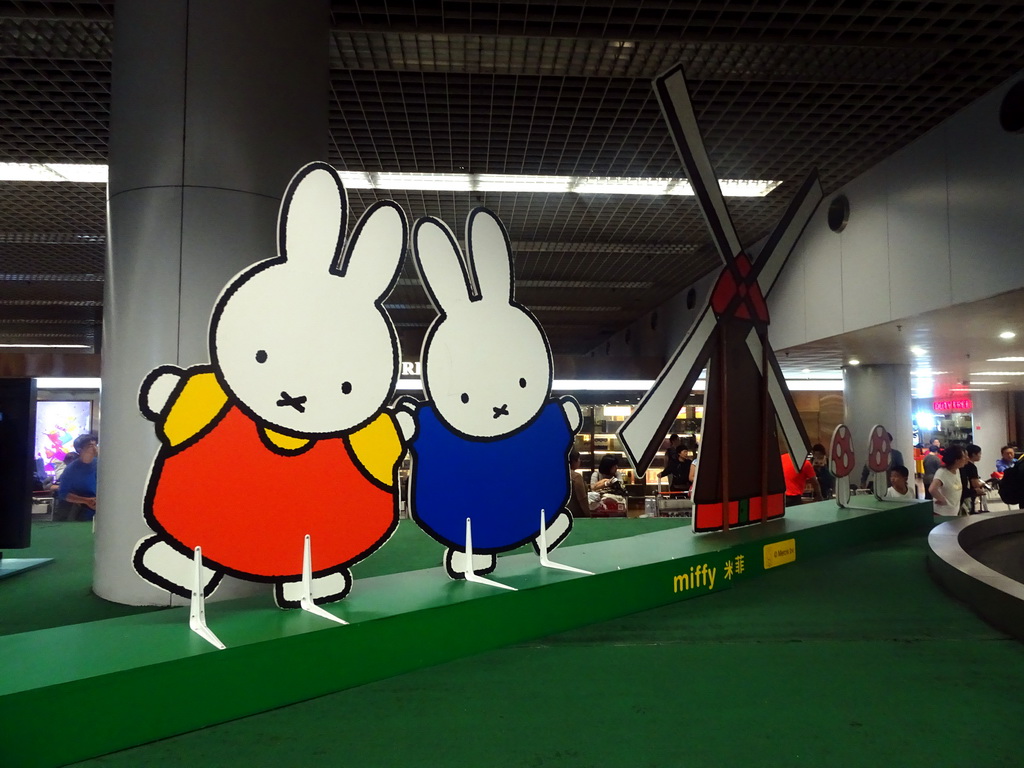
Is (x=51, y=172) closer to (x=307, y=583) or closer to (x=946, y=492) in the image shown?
(x=307, y=583)

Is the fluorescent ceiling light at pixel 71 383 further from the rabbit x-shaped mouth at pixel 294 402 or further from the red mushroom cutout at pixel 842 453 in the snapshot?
the red mushroom cutout at pixel 842 453

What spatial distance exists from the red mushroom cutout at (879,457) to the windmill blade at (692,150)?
8.73 ft

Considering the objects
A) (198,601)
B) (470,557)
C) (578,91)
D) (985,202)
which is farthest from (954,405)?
(198,601)

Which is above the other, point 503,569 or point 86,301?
point 86,301

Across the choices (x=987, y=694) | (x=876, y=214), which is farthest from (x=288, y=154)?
(x=876, y=214)

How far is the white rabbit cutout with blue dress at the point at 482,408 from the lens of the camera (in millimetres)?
2982

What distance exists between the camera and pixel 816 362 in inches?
399

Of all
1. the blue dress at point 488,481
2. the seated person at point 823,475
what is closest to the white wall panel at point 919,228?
the seated person at point 823,475

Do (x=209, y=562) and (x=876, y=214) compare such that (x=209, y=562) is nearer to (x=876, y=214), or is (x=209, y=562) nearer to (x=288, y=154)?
(x=288, y=154)

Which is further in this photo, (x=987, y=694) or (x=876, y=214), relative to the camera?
(x=876, y=214)

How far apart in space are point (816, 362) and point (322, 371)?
9.08m

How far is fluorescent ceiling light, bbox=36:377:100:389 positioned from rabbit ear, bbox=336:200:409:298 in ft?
32.7

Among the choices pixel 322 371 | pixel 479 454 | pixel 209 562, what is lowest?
pixel 209 562

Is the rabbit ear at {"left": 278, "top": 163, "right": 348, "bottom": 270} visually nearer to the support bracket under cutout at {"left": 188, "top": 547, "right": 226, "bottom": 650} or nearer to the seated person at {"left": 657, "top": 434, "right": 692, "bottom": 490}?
the support bracket under cutout at {"left": 188, "top": 547, "right": 226, "bottom": 650}
